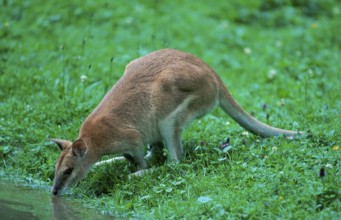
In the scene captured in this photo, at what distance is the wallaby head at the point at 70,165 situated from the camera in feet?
22.6

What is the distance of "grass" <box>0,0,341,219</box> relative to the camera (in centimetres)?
628

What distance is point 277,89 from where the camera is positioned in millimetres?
10398

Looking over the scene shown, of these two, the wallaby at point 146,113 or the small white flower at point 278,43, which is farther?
the small white flower at point 278,43

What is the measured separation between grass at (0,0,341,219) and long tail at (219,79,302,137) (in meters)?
0.18

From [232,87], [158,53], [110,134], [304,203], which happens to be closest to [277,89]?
[232,87]

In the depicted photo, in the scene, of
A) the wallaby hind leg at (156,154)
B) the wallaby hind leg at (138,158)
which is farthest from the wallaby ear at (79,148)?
the wallaby hind leg at (156,154)

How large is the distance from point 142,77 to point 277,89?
139 inches

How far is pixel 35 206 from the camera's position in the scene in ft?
21.3

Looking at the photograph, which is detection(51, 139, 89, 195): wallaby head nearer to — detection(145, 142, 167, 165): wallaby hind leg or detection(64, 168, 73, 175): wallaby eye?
detection(64, 168, 73, 175): wallaby eye

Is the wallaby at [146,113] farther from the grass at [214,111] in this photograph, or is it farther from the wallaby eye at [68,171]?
the grass at [214,111]

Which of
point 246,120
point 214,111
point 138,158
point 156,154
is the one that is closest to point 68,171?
point 138,158

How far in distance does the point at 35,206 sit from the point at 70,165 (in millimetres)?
671

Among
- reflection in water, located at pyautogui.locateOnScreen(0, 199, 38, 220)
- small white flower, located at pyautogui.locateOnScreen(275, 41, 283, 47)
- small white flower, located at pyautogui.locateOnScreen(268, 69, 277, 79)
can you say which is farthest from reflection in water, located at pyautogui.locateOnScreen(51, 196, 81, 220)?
small white flower, located at pyautogui.locateOnScreen(275, 41, 283, 47)

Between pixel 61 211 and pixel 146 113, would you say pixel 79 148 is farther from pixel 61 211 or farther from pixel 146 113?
pixel 146 113
